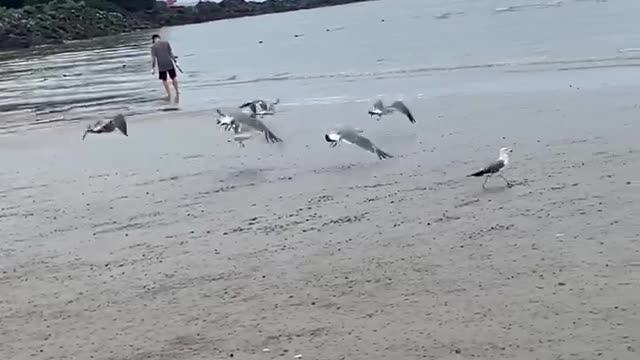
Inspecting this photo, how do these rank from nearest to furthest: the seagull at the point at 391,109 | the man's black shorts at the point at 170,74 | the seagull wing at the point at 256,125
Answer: the seagull wing at the point at 256,125 → the seagull at the point at 391,109 → the man's black shorts at the point at 170,74

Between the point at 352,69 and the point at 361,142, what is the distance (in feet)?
52.9

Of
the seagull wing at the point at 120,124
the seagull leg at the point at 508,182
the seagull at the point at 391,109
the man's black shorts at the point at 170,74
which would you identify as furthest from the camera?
the man's black shorts at the point at 170,74

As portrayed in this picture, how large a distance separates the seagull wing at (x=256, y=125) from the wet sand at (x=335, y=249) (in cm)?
33

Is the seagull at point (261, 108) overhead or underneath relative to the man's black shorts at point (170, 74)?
overhead

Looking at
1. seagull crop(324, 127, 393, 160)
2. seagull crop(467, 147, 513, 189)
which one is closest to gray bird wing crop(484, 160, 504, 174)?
seagull crop(467, 147, 513, 189)

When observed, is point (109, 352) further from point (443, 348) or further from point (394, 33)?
point (394, 33)

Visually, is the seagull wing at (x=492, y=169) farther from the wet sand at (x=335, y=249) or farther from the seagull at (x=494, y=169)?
the wet sand at (x=335, y=249)

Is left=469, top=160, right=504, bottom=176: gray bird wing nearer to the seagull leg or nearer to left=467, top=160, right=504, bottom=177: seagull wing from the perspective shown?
left=467, top=160, right=504, bottom=177: seagull wing

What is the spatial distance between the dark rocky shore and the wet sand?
5721 centimetres

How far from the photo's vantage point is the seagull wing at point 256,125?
14.9m

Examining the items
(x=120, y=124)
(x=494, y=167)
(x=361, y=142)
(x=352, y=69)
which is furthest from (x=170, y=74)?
(x=494, y=167)

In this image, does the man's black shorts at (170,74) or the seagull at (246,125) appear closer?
the seagull at (246,125)

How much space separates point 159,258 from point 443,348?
355cm

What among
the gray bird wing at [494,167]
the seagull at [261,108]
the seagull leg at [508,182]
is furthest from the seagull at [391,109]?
the gray bird wing at [494,167]
